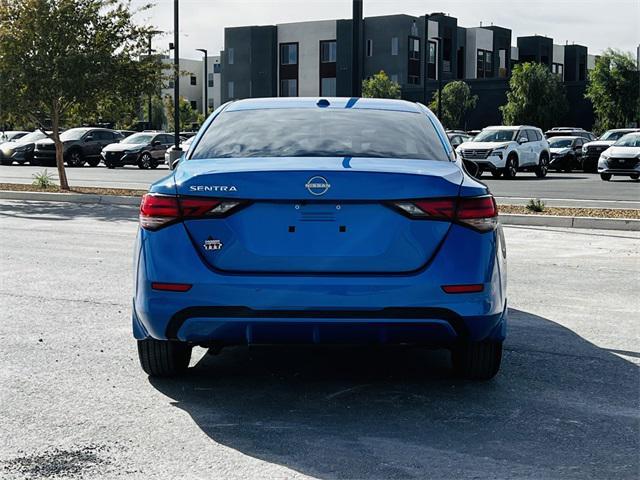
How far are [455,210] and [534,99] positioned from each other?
191 feet

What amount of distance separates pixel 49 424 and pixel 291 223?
152 cm

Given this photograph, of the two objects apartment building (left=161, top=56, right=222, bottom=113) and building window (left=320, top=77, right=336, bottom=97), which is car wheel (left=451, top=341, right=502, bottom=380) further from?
apartment building (left=161, top=56, right=222, bottom=113)

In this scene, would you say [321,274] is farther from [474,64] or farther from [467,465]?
[474,64]

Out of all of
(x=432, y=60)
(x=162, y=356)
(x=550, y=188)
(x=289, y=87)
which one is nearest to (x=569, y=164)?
(x=550, y=188)

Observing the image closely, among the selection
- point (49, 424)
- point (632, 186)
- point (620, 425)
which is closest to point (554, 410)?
point (620, 425)

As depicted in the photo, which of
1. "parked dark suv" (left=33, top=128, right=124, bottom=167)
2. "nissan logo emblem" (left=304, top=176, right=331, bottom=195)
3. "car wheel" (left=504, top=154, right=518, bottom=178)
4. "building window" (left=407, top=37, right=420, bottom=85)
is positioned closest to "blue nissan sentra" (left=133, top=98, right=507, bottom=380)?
"nissan logo emblem" (left=304, top=176, right=331, bottom=195)

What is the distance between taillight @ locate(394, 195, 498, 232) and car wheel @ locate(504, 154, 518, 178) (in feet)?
95.3

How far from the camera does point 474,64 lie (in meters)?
86.9

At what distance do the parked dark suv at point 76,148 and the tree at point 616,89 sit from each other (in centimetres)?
2768

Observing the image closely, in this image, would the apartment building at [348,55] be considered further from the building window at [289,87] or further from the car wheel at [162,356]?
the car wheel at [162,356]

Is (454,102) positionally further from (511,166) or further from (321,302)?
(321,302)

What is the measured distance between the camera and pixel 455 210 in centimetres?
511

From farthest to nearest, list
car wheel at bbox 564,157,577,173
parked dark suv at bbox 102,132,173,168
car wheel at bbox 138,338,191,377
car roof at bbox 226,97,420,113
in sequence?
parked dark suv at bbox 102,132,173,168 → car wheel at bbox 564,157,577,173 → car roof at bbox 226,97,420,113 → car wheel at bbox 138,338,191,377

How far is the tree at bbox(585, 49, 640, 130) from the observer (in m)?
54.9
